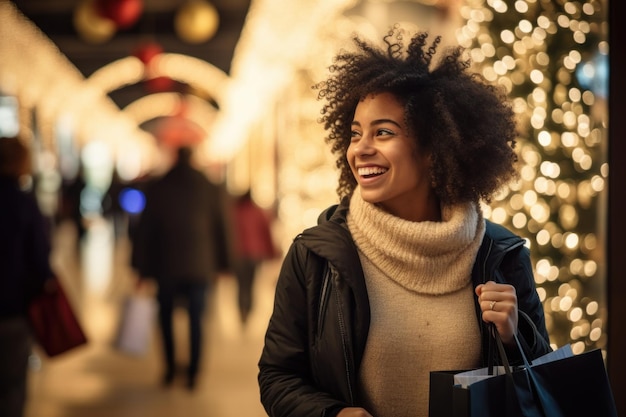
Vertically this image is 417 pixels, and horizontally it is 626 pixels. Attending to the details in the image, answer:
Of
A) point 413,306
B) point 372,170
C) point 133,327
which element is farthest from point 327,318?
point 133,327

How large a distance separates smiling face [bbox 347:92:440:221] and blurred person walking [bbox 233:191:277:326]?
6.46 metres

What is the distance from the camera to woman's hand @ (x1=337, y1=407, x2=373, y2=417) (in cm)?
205

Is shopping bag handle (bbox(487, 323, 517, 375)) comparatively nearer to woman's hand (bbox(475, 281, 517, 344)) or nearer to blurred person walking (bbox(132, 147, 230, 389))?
woman's hand (bbox(475, 281, 517, 344))

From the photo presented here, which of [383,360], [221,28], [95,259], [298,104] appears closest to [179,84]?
[221,28]

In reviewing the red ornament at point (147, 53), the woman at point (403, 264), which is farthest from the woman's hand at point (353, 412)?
the red ornament at point (147, 53)

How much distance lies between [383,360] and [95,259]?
1517 centimetres

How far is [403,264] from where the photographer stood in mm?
2213

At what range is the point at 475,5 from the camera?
183 inches

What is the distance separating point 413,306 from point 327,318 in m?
0.22

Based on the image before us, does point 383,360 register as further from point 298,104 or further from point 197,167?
point 298,104

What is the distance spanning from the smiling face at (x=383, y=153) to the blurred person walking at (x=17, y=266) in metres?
2.31

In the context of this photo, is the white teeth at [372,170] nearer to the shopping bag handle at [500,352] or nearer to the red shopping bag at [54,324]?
the shopping bag handle at [500,352]

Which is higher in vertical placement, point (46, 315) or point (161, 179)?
point (161, 179)

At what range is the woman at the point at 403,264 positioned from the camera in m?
2.16
